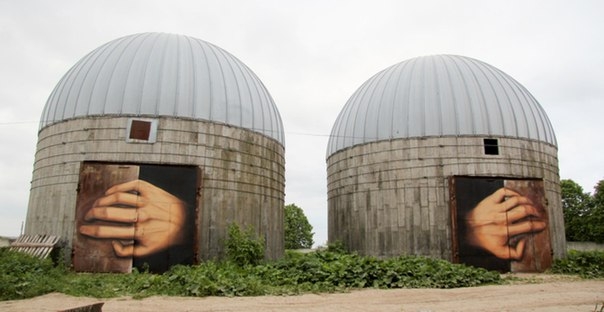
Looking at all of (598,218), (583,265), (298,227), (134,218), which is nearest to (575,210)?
(598,218)

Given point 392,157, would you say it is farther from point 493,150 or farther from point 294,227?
point 294,227

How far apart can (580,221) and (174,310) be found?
144 ft

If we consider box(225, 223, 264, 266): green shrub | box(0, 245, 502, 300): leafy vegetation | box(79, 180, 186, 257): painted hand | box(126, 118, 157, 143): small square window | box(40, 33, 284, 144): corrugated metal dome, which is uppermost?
box(40, 33, 284, 144): corrugated metal dome

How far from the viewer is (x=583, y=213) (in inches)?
1720

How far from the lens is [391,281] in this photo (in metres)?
13.4

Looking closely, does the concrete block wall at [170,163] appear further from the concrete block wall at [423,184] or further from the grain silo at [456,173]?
the grain silo at [456,173]

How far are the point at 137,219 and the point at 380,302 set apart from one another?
8.73 meters

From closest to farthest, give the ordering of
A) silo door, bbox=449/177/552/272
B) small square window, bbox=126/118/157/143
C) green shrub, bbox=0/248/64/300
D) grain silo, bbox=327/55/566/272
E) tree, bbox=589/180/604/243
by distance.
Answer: green shrub, bbox=0/248/64/300 < small square window, bbox=126/118/157/143 < silo door, bbox=449/177/552/272 < grain silo, bbox=327/55/566/272 < tree, bbox=589/180/604/243

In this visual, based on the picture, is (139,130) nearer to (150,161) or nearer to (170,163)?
(150,161)

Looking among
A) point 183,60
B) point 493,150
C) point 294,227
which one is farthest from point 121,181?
point 294,227

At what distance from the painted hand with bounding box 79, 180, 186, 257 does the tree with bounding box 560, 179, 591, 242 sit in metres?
40.0

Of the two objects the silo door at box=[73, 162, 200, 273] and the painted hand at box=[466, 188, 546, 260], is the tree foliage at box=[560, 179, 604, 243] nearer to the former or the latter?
the painted hand at box=[466, 188, 546, 260]

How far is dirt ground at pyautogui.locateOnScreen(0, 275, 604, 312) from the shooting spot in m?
9.61

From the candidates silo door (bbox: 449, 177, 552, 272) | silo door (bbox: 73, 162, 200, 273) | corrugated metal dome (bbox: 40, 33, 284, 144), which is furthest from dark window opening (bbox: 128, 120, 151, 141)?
silo door (bbox: 449, 177, 552, 272)
